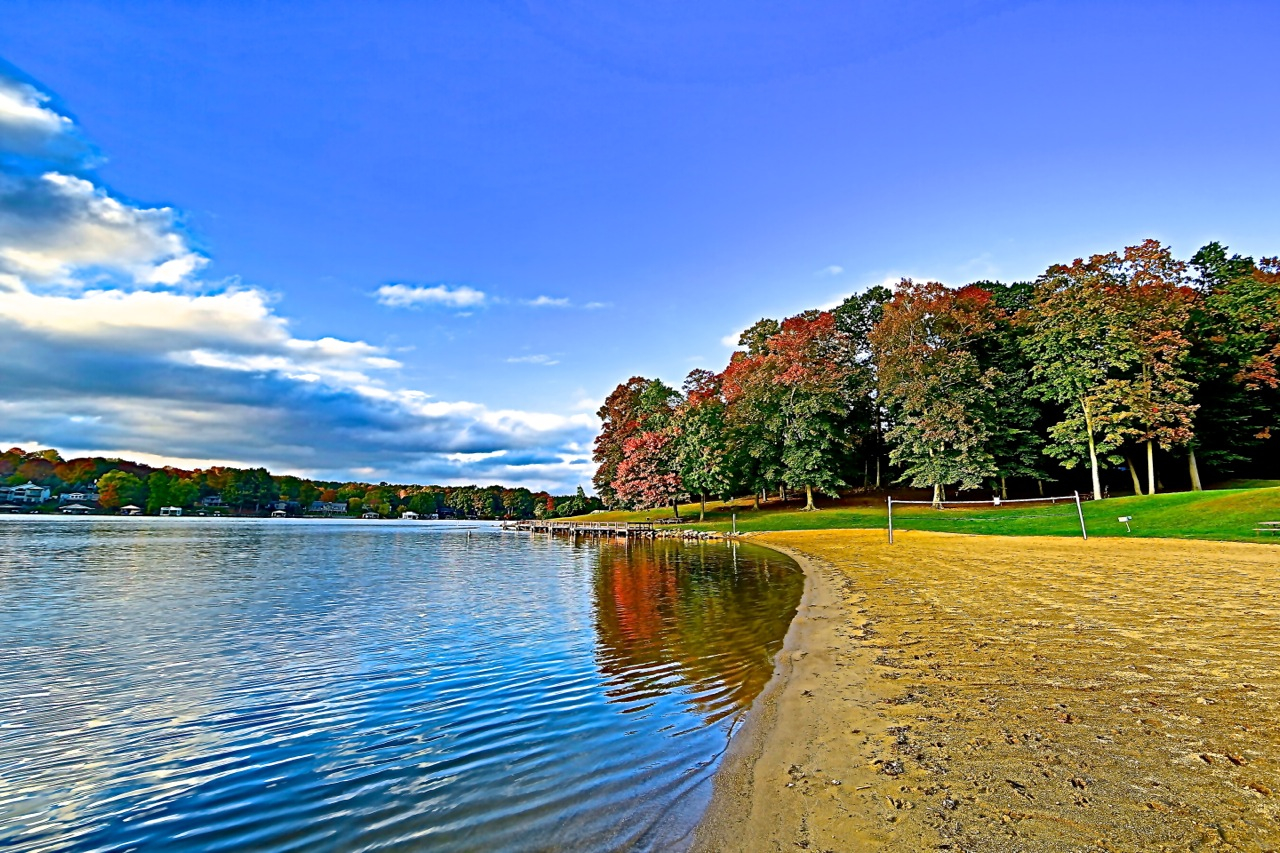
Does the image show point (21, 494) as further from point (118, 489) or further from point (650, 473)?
point (650, 473)

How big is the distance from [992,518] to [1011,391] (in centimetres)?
1753

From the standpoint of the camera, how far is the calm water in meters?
4.54

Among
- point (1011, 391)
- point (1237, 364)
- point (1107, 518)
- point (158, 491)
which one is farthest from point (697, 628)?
point (158, 491)

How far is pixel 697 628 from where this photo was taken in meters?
12.0

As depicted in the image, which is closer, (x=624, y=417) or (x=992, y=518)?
(x=992, y=518)

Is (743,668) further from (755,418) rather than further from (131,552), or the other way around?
(755,418)

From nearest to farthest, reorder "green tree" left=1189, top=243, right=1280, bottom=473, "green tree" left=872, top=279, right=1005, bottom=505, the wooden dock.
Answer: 1. "green tree" left=1189, top=243, right=1280, bottom=473
2. "green tree" left=872, top=279, right=1005, bottom=505
3. the wooden dock

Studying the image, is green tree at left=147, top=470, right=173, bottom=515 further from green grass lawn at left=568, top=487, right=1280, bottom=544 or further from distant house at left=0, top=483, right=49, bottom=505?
green grass lawn at left=568, top=487, right=1280, bottom=544

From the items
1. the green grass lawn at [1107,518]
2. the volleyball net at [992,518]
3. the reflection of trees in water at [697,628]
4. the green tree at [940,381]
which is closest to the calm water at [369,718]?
the reflection of trees in water at [697,628]

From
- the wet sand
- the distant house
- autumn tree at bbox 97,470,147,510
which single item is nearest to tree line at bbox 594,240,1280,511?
the wet sand

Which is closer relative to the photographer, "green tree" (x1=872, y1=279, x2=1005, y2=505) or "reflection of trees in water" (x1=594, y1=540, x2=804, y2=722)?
"reflection of trees in water" (x1=594, y1=540, x2=804, y2=722)

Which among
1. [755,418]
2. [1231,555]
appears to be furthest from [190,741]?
[755,418]

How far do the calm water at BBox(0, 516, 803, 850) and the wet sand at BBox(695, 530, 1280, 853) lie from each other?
74 centimetres

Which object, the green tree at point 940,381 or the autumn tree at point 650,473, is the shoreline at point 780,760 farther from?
the autumn tree at point 650,473
